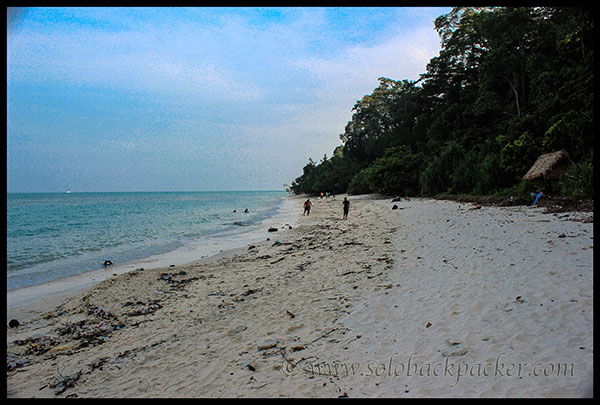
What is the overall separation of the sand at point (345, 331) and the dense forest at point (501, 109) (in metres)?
3.32

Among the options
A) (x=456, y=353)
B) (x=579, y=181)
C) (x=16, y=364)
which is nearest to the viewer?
(x=456, y=353)

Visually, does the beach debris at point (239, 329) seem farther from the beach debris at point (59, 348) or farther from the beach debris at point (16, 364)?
the beach debris at point (16, 364)

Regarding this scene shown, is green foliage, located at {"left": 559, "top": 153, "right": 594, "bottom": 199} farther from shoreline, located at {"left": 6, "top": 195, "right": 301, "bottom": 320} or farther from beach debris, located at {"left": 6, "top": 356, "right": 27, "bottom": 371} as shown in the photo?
beach debris, located at {"left": 6, "top": 356, "right": 27, "bottom": 371}

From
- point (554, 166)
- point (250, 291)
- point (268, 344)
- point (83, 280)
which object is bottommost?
point (83, 280)

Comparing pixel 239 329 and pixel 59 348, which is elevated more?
pixel 239 329

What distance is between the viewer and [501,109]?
28562 millimetres

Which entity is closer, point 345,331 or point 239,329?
point 345,331

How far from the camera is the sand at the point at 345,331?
282 centimetres

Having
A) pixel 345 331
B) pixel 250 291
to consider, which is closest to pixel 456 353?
pixel 345 331

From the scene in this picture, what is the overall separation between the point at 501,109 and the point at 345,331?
32.9 meters

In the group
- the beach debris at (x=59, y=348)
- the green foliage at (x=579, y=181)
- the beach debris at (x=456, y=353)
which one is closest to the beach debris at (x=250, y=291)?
the beach debris at (x=59, y=348)

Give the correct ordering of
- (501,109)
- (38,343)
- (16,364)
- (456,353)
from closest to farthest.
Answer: (456,353) < (16,364) < (38,343) < (501,109)

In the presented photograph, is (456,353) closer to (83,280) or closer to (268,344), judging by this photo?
(268,344)

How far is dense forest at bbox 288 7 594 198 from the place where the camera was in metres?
15.3
